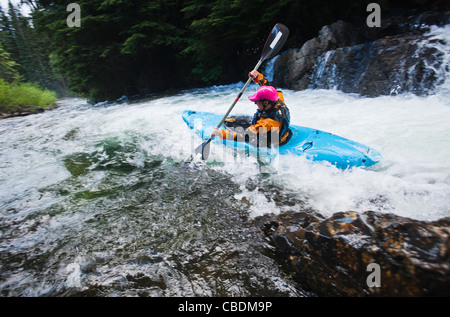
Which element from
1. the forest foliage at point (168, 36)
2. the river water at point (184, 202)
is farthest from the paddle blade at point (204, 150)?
the forest foliage at point (168, 36)

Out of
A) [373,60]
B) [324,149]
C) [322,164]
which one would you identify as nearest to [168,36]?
[373,60]

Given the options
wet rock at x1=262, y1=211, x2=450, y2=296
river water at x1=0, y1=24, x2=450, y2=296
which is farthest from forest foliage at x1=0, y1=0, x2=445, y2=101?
wet rock at x1=262, y1=211, x2=450, y2=296

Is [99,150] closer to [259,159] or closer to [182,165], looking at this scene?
[182,165]

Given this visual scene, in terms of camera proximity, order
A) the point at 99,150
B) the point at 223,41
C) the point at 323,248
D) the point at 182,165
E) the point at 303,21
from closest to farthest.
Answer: the point at 323,248, the point at 182,165, the point at 99,150, the point at 303,21, the point at 223,41

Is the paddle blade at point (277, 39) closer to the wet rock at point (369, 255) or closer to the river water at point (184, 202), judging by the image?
the river water at point (184, 202)

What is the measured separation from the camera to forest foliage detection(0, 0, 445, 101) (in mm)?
7508

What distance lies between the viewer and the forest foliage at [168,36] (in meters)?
7.51

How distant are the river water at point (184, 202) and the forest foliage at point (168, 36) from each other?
Answer: 464 cm

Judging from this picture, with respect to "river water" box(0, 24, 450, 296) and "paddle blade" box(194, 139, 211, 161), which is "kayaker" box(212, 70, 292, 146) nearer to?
"river water" box(0, 24, 450, 296)

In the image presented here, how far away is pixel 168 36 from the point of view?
32.4ft

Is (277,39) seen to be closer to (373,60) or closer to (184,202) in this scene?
(373,60)

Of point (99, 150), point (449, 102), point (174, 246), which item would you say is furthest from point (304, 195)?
point (99, 150)

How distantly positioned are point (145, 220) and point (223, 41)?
8.90 metres

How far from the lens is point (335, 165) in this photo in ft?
8.96
